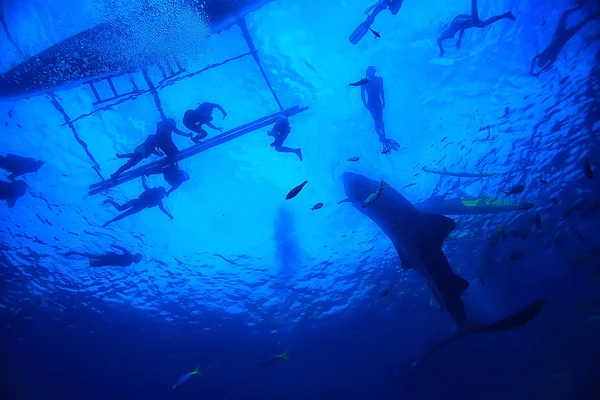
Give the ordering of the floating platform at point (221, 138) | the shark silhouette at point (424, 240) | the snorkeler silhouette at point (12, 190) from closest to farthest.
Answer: the shark silhouette at point (424, 240), the floating platform at point (221, 138), the snorkeler silhouette at point (12, 190)

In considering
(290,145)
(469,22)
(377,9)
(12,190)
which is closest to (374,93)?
(377,9)

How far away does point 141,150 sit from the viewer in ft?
28.7

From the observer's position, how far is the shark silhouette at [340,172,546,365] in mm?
8609

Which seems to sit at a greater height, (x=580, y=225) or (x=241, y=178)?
(x=241, y=178)

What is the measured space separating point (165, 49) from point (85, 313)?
62.3ft

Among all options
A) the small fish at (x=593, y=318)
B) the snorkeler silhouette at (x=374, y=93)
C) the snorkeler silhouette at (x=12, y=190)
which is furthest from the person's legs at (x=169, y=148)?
the small fish at (x=593, y=318)

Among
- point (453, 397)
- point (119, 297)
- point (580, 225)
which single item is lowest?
point (453, 397)

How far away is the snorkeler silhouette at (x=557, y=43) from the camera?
11.2m

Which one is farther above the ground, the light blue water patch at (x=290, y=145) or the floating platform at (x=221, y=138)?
the light blue water patch at (x=290, y=145)

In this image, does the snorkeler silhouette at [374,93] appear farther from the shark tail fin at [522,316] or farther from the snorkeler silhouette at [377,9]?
the shark tail fin at [522,316]

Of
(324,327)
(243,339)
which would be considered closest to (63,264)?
(243,339)

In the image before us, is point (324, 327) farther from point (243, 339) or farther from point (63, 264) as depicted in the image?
point (63, 264)

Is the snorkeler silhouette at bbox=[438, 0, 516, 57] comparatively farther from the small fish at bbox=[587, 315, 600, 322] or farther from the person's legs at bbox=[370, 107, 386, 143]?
the small fish at bbox=[587, 315, 600, 322]

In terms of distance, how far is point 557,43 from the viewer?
38.9ft
